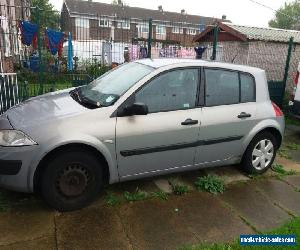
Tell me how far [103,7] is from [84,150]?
47.4 m

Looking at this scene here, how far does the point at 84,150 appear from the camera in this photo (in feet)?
11.9

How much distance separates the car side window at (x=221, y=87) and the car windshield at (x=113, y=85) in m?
0.87

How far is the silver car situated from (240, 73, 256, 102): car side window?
0.01 m

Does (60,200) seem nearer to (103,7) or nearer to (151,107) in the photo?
(151,107)

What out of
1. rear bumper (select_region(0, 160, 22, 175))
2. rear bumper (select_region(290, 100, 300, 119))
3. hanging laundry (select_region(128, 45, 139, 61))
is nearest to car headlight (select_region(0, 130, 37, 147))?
rear bumper (select_region(0, 160, 22, 175))

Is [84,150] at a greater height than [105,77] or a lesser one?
lesser

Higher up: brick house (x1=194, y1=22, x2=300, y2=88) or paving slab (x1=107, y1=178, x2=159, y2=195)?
brick house (x1=194, y1=22, x2=300, y2=88)

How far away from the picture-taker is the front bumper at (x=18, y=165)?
11.0 ft

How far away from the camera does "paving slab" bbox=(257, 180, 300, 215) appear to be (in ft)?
13.9

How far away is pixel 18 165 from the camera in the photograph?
11.0 feet

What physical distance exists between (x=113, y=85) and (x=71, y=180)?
1379 mm

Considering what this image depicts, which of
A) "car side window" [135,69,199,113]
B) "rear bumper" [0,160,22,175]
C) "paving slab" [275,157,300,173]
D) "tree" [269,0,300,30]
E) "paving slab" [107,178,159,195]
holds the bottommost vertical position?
"paving slab" [275,157,300,173]

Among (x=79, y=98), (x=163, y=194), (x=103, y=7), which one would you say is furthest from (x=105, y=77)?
(x=103, y=7)

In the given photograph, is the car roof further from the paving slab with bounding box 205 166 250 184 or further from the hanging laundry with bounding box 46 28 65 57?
the hanging laundry with bounding box 46 28 65 57
